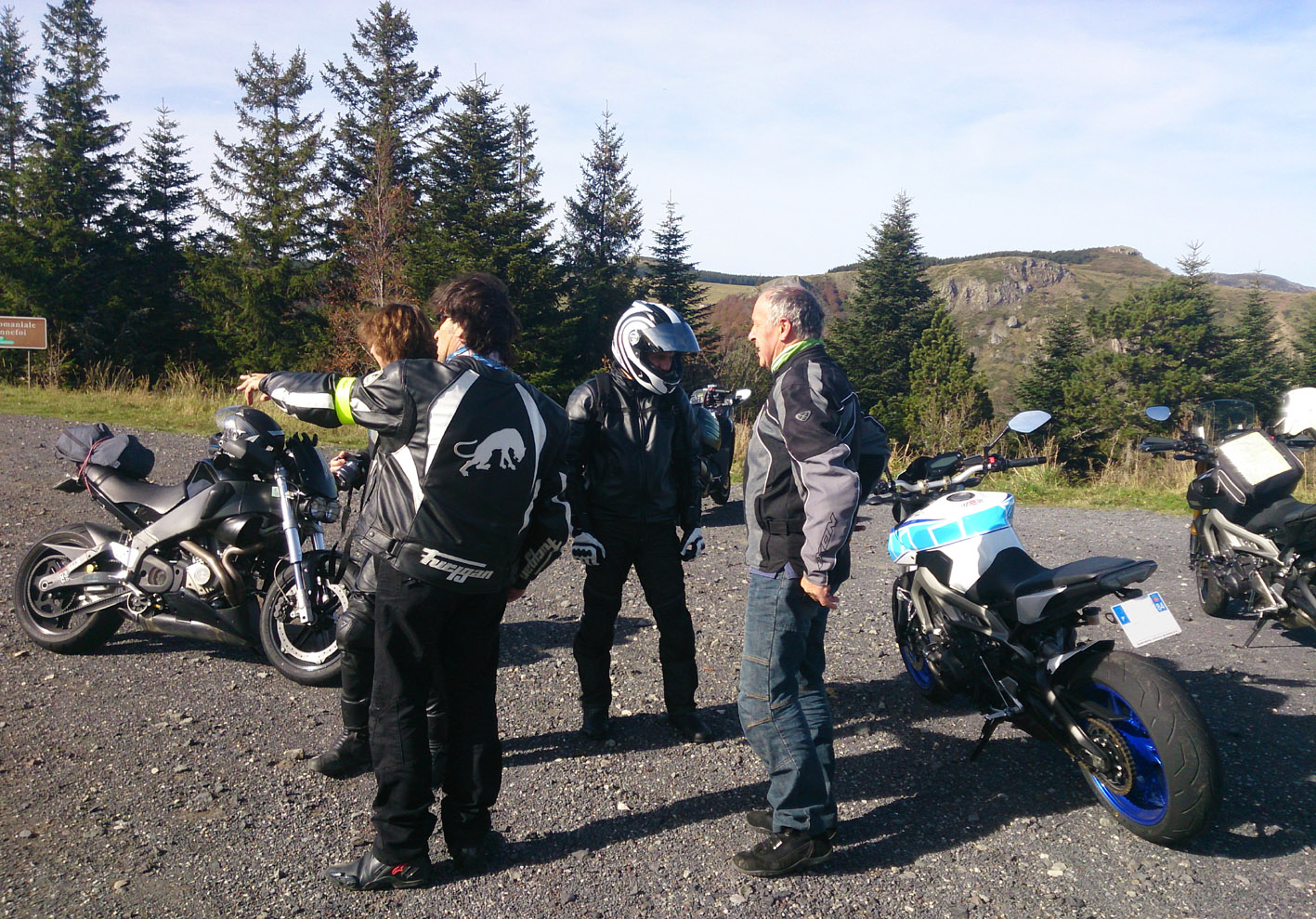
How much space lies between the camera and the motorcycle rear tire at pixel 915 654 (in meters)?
4.30

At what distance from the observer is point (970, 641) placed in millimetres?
3793

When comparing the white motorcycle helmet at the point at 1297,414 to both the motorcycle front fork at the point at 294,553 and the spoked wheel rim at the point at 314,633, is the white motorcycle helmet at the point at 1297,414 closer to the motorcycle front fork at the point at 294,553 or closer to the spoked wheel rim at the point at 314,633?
the spoked wheel rim at the point at 314,633

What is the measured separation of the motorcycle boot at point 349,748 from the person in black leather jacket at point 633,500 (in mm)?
978

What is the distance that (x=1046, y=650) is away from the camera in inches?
137

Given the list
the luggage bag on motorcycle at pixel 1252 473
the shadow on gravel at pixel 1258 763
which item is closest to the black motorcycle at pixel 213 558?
the shadow on gravel at pixel 1258 763

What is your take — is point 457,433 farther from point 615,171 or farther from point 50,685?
point 615,171

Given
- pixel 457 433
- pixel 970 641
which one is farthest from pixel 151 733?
pixel 970 641

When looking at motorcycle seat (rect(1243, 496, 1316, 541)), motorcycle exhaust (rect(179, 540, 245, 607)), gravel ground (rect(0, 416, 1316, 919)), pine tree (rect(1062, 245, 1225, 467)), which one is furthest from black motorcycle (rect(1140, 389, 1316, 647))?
pine tree (rect(1062, 245, 1225, 467))

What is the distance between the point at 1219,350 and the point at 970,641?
62.4 metres

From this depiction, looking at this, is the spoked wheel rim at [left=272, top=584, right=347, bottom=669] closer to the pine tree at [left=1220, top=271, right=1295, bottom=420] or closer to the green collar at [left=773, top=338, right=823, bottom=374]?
the green collar at [left=773, top=338, right=823, bottom=374]

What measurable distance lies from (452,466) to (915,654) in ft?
9.28

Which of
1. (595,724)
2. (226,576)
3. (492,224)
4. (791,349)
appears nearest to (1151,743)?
(791,349)

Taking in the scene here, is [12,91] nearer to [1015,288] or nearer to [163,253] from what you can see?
[163,253]

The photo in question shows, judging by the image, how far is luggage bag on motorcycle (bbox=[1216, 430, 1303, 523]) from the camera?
5.46 meters
